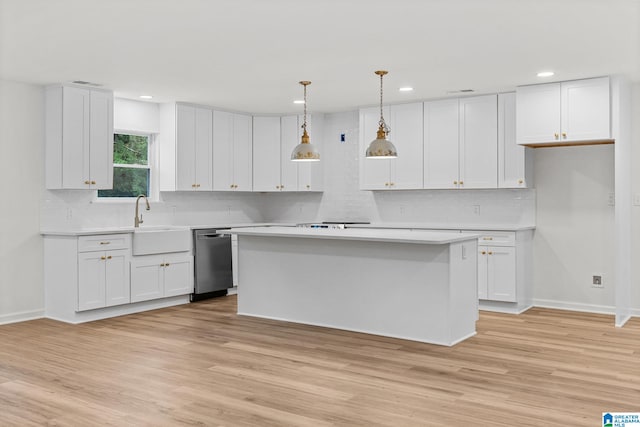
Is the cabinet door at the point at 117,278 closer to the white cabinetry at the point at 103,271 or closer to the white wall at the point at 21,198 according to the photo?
the white cabinetry at the point at 103,271

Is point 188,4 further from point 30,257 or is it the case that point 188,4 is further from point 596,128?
point 596,128

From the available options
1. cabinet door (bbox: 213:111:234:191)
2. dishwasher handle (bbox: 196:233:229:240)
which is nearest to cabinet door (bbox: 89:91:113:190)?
dishwasher handle (bbox: 196:233:229:240)

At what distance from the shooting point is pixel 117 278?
6246 mm

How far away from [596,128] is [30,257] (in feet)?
19.2

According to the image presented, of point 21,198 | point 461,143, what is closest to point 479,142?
point 461,143

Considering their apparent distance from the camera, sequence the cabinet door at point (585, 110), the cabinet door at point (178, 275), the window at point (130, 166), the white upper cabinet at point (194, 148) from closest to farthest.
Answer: the cabinet door at point (585, 110) → the cabinet door at point (178, 275) → the window at point (130, 166) → the white upper cabinet at point (194, 148)

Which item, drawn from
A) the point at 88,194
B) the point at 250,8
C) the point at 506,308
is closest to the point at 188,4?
the point at 250,8

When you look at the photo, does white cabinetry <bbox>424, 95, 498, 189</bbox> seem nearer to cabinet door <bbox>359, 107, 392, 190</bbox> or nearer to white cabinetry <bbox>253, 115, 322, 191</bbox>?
cabinet door <bbox>359, 107, 392, 190</bbox>

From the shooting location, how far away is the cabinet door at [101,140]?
6305mm

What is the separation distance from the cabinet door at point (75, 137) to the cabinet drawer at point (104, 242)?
1.95ft

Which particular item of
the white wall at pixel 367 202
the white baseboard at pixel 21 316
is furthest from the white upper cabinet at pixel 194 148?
the white baseboard at pixel 21 316

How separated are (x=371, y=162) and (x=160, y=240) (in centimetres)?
279

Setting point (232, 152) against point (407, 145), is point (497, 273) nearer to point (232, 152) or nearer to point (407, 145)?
point (407, 145)

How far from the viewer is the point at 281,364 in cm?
432
